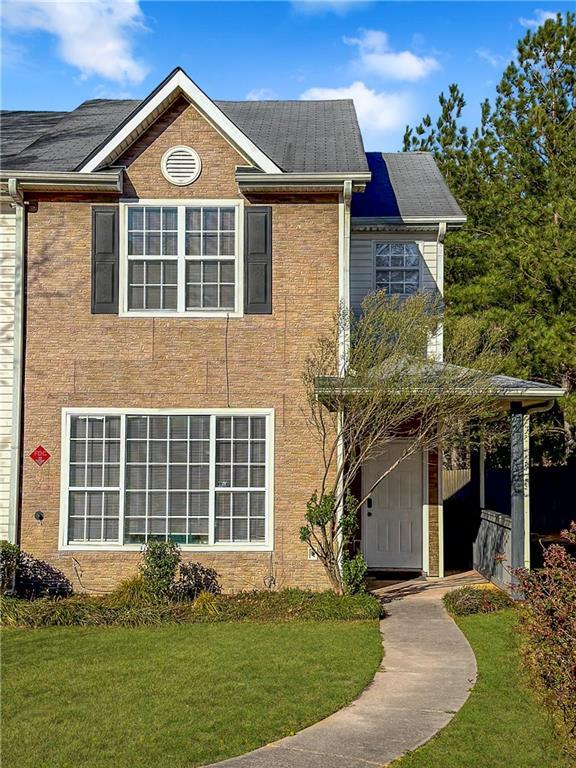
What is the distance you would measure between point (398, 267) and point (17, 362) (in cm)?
684

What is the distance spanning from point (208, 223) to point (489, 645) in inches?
285

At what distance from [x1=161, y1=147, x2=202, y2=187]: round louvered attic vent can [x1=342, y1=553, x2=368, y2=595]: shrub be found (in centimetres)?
624

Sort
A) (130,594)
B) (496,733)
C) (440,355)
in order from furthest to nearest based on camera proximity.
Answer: (440,355) < (130,594) < (496,733)

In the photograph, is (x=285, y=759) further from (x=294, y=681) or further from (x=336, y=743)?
(x=294, y=681)

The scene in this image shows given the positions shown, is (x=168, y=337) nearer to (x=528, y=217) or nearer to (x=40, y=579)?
(x=40, y=579)

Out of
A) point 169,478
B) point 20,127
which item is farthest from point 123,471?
point 20,127

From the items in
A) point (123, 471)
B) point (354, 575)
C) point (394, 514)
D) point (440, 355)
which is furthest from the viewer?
point (394, 514)

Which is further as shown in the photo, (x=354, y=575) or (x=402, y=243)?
(x=402, y=243)

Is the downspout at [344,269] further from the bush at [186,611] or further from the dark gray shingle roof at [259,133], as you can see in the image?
the bush at [186,611]

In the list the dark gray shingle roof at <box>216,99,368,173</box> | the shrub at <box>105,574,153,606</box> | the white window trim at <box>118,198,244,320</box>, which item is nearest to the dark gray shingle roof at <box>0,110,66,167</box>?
the white window trim at <box>118,198,244,320</box>

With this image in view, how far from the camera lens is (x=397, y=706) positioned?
301 inches

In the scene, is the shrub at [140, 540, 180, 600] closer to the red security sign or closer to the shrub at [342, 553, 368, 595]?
the red security sign

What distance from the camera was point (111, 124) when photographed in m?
15.1

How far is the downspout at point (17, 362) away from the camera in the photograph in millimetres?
12367
